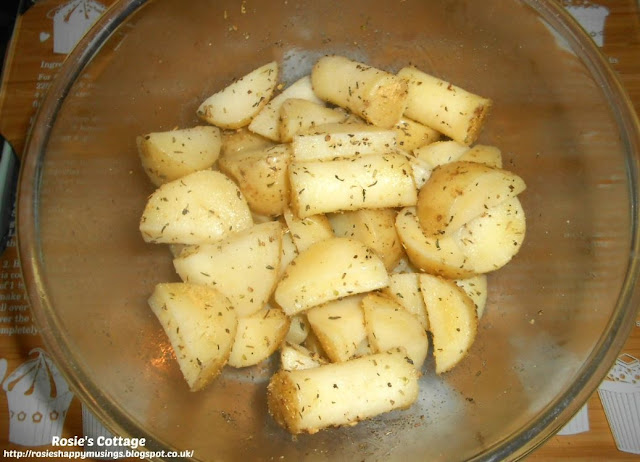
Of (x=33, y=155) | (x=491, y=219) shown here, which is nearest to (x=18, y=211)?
(x=33, y=155)

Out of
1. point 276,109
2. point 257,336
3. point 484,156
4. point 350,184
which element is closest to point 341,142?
point 350,184

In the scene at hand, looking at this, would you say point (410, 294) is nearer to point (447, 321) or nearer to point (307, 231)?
point (447, 321)

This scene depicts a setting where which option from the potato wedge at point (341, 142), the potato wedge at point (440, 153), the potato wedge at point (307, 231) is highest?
the potato wedge at point (341, 142)

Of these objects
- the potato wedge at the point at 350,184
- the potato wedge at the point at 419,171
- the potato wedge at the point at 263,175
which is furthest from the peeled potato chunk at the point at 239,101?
the potato wedge at the point at 419,171

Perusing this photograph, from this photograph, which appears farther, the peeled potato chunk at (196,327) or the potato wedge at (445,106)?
the potato wedge at (445,106)

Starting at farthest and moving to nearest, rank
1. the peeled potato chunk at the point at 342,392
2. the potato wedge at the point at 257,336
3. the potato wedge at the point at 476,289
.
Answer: the potato wedge at the point at 476,289, the potato wedge at the point at 257,336, the peeled potato chunk at the point at 342,392

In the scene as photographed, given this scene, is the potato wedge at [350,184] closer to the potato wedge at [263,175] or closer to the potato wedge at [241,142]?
the potato wedge at [263,175]

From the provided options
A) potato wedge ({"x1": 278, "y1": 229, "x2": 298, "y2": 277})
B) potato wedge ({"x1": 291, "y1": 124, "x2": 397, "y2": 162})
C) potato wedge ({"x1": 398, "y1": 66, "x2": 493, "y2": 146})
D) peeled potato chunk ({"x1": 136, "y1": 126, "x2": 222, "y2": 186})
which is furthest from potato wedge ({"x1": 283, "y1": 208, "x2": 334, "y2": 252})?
potato wedge ({"x1": 398, "y1": 66, "x2": 493, "y2": 146})
